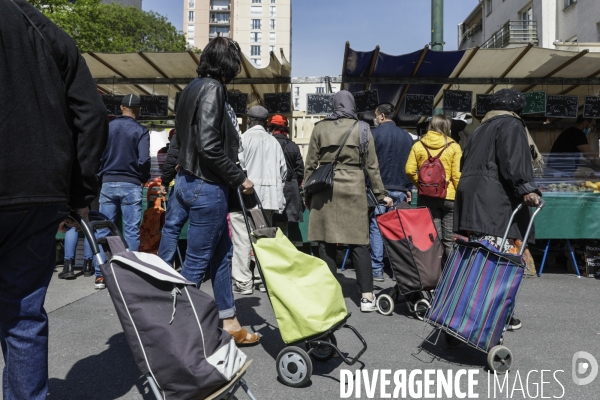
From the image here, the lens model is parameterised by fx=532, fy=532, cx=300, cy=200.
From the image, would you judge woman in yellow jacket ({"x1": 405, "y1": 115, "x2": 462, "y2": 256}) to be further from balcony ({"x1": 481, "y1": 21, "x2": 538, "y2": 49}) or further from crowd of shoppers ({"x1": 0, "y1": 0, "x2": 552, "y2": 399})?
balcony ({"x1": 481, "y1": 21, "x2": 538, "y2": 49})

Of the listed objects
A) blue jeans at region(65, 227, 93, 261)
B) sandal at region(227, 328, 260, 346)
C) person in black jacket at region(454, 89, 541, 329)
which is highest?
person in black jacket at region(454, 89, 541, 329)

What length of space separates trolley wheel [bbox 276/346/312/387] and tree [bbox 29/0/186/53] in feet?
75.2

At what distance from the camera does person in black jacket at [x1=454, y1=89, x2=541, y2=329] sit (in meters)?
3.96

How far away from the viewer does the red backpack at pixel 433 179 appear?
216 inches

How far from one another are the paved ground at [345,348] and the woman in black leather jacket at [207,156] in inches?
29.7

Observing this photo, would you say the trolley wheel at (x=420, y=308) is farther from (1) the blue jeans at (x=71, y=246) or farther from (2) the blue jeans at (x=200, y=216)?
(1) the blue jeans at (x=71, y=246)

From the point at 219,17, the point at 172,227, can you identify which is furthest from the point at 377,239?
the point at 219,17

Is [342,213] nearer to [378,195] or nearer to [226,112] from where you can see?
[378,195]

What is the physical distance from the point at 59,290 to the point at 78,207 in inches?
153

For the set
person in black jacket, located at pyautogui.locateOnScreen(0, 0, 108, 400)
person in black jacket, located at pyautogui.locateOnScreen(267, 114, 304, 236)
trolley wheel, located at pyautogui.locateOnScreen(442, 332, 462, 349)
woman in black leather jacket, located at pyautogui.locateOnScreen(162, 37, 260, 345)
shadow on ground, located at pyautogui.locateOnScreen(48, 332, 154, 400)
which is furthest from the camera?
person in black jacket, located at pyautogui.locateOnScreen(267, 114, 304, 236)

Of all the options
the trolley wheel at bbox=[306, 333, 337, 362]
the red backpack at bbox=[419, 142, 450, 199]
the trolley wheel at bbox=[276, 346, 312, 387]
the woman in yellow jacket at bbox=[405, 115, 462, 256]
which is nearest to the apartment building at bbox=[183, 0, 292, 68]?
the woman in yellow jacket at bbox=[405, 115, 462, 256]

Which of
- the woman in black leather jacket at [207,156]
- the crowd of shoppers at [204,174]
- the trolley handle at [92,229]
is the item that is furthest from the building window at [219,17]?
the trolley handle at [92,229]

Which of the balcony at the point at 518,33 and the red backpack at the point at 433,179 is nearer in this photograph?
the red backpack at the point at 433,179

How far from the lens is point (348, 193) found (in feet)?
15.7
